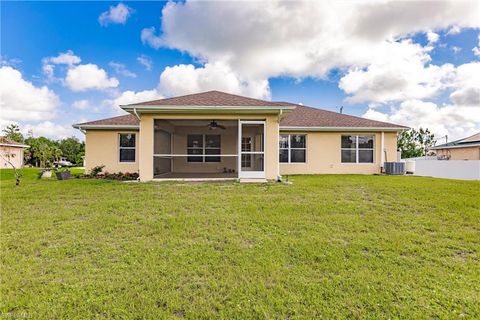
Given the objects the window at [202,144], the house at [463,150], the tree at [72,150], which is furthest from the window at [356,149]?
the tree at [72,150]

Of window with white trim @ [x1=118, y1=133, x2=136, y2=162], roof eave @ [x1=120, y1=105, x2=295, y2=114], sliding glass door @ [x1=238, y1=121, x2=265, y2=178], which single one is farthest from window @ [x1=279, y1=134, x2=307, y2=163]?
window with white trim @ [x1=118, y1=133, x2=136, y2=162]

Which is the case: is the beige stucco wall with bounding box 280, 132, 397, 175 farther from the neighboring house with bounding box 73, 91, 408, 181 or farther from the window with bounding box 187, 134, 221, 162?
the window with bounding box 187, 134, 221, 162

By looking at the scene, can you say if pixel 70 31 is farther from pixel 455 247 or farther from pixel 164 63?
pixel 455 247

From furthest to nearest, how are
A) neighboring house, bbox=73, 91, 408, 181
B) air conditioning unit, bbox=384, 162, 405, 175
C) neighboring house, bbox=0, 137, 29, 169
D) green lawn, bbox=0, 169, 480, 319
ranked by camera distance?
neighboring house, bbox=0, 137, 29, 169 < air conditioning unit, bbox=384, 162, 405, 175 < neighboring house, bbox=73, 91, 408, 181 < green lawn, bbox=0, 169, 480, 319

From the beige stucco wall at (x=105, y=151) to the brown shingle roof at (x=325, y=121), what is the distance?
30.1 feet

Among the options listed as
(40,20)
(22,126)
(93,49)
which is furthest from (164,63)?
(22,126)

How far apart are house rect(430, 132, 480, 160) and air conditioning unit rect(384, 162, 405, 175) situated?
9231mm

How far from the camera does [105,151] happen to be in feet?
46.8

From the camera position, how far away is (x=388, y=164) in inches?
559

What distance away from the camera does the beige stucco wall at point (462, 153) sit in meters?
18.8

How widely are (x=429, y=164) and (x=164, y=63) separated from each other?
Answer: 64.2ft

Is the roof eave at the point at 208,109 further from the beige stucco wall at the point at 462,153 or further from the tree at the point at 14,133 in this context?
the tree at the point at 14,133

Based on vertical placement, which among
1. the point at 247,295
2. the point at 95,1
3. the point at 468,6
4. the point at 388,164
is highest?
the point at 95,1

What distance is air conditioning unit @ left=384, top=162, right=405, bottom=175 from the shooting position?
46.2 ft
